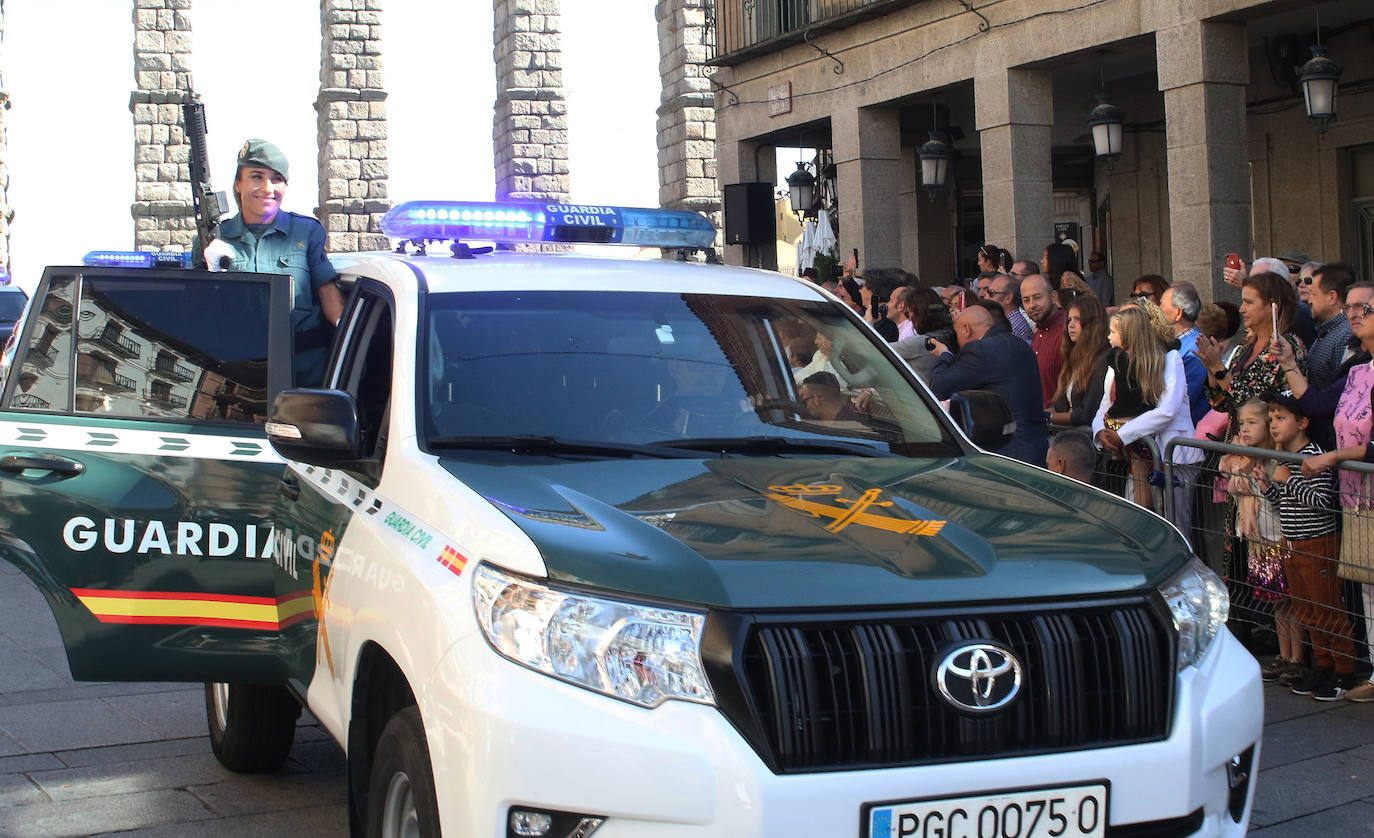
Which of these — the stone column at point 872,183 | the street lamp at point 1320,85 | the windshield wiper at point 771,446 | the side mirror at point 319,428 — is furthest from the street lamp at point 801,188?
the side mirror at point 319,428

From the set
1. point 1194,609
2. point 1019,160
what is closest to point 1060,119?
point 1019,160

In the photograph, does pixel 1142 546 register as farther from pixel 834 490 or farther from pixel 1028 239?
pixel 1028 239

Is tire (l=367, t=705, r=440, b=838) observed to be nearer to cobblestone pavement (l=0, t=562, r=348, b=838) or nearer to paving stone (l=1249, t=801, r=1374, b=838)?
cobblestone pavement (l=0, t=562, r=348, b=838)

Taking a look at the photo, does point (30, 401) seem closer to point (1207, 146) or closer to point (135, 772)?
point (135, 772)

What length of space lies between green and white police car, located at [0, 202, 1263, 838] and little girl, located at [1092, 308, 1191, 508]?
3661 millimetres

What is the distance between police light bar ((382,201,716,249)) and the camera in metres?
5.68

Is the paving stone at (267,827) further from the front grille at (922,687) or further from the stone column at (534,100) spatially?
the stone column at (534,100)

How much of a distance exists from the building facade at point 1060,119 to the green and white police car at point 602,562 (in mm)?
10180

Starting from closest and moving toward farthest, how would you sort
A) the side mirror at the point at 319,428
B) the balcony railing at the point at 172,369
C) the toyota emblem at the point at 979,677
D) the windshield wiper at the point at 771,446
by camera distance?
the toyota emblem at the point at 979,677, the side mirror at the point at 319,428, the windshield wiper at the point at 771,446, the balcony railing at the point at 172,369

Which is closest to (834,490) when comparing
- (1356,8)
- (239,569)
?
(239,569)

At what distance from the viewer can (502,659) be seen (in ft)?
10.5

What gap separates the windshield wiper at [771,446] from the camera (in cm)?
429

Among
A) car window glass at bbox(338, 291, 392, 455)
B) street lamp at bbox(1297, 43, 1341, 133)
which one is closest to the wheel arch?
car window glass at bbox(338, 291, 392, 455)

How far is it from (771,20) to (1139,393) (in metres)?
13.6
